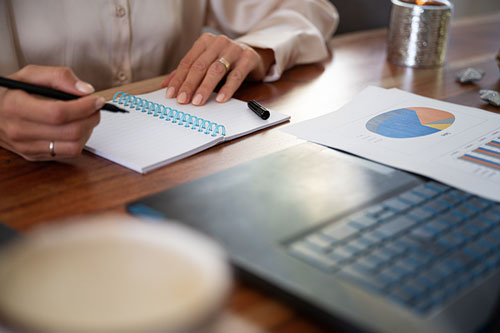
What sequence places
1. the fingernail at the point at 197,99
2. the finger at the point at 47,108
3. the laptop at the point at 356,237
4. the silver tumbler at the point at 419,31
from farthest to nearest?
the silver tumbler at the point at 419,31
the fingernail at the point at 197,99
the finger at the point at 47,108
the laptop at the point at 356,237

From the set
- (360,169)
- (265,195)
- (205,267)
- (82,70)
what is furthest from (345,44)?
(205,267)

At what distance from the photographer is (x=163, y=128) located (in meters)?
0.72

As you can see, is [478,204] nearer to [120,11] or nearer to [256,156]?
[256,156]

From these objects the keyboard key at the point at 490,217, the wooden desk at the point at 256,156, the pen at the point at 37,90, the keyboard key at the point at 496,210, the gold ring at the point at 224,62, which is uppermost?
the pen at the point at 37,90

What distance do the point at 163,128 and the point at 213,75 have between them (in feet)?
0.66

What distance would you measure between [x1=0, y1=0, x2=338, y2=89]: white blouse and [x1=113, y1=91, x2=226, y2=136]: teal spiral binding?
0.95 ft

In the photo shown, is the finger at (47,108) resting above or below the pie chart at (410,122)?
above

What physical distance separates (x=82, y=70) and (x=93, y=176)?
2.02 ft

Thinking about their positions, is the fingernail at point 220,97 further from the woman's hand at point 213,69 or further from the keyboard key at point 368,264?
the keyboard key at point 368,264

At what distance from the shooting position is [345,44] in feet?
4.34

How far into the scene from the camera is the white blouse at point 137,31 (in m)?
1.03

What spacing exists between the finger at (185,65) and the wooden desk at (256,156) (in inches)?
2.4

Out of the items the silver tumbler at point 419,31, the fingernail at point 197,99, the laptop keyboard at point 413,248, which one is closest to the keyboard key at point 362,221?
the laptop keyboard at point 413,248

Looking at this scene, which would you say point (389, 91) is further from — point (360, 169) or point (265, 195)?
point (265, 195)
